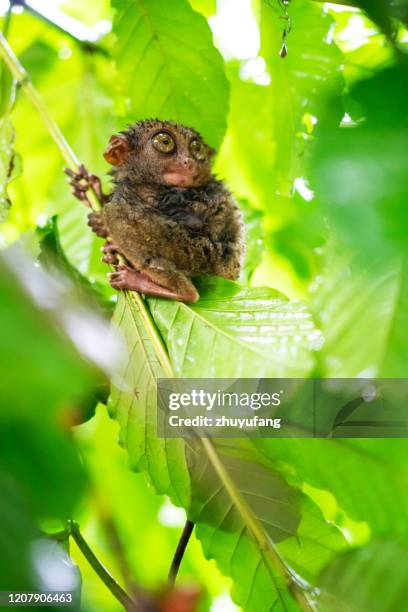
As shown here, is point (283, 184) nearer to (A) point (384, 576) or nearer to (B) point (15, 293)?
(A) point (384, 576)

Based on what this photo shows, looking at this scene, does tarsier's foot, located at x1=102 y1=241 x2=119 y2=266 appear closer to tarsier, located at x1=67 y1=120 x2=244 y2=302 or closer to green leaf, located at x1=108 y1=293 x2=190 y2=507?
tarsier, located at x1=67 y1=120 x2=244 y2=302

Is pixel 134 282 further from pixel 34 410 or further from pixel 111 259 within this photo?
pixel 34 410

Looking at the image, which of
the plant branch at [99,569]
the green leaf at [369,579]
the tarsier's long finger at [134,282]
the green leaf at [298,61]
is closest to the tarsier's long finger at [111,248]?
the tarsier's long finger at [134,282]

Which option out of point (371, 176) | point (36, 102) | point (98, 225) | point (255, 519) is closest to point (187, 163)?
point (98, 225)

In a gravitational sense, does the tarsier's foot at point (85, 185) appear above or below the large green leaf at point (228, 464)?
above

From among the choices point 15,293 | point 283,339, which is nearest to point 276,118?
point 283,339

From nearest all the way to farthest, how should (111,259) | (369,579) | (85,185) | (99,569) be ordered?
(369,579) → (99,569) → (111,259) → (85,185)

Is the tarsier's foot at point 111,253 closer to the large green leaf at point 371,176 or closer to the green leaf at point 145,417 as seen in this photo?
the green leaf at point 145,417
